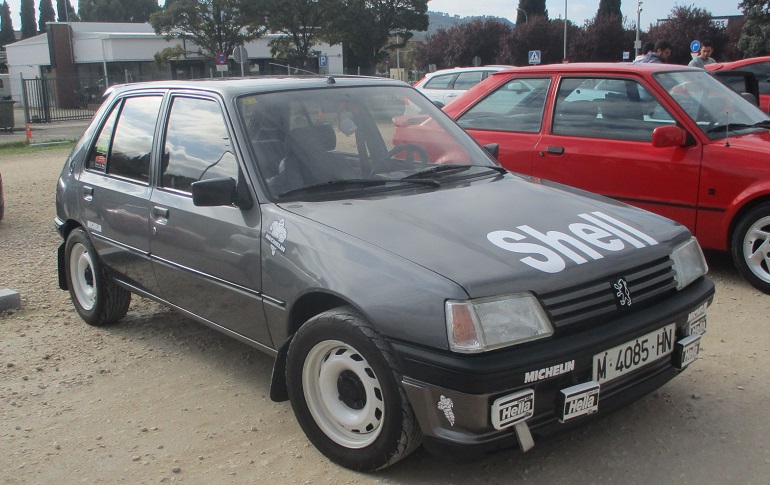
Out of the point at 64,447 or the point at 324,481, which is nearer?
the point at 324,481

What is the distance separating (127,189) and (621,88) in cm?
384

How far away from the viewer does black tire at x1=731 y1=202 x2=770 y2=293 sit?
5379 millimetres

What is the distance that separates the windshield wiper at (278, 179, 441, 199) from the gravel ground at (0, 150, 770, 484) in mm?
1114

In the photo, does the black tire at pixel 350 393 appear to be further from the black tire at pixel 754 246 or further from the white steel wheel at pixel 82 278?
the black tire at pixel 754 246

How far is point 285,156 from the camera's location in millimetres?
3777

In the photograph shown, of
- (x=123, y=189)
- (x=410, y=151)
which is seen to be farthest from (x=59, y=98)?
(x=410, y=151)

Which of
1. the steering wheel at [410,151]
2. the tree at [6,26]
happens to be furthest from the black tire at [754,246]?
the tree at [6,26]

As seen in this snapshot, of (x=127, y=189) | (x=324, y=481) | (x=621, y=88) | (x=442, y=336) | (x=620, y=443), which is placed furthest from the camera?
(x=621, y=88)

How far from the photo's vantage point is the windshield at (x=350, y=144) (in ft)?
12.2

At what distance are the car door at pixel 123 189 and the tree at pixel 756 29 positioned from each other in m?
32.5

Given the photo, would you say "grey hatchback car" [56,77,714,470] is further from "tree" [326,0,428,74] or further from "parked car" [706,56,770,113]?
"tree" [326,0,428,74]

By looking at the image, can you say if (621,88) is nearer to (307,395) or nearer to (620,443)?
(620,443)

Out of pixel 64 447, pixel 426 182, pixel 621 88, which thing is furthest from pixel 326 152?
pixel 621 88

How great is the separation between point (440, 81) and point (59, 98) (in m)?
18.8
